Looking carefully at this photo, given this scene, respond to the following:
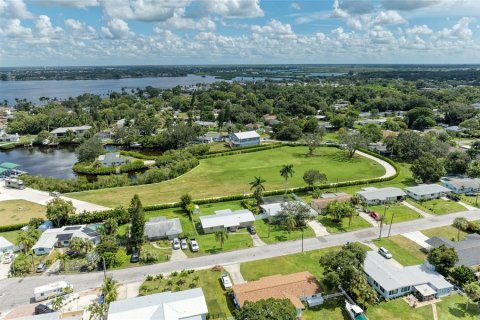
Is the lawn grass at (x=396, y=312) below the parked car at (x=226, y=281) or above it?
below

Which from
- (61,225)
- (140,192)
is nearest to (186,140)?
(140,192)

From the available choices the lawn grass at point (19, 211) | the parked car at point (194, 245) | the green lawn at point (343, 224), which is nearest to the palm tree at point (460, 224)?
the green lawn at point (343, 224)

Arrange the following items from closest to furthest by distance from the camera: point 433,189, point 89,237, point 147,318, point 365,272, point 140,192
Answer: point 147,318 < point 365,272 < point 89,237 < point 433,189 < point 140,192

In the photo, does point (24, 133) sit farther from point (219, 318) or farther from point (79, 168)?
point (219, 318)

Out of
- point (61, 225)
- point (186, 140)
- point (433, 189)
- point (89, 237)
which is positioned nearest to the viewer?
point (89, 237)

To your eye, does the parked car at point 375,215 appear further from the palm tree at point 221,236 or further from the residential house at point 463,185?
the palm tree at point 221,236

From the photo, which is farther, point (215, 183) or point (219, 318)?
point (215, 183)

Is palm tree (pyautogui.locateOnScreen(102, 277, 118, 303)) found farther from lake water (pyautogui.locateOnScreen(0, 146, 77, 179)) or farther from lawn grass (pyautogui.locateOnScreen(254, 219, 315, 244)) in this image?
lake water (pyautogui.locateOnScreen(0, 146, 77, 179))
